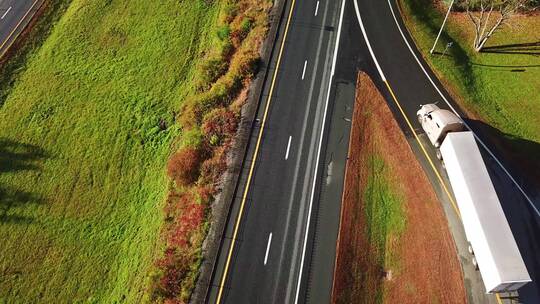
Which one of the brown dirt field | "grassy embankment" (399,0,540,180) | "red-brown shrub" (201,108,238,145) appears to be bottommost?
the brown dirt field

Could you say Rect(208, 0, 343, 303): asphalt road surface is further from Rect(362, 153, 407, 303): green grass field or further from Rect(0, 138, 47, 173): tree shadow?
Rect(0, 138, 47, 173): tree shadow

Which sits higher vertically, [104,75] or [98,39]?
[98,39]

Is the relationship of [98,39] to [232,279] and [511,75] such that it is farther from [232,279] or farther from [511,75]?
[511,75]

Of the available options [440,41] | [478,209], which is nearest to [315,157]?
[478,209]

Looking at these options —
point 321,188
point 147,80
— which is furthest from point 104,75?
point 321,188

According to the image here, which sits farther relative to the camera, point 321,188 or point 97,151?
point 97,151

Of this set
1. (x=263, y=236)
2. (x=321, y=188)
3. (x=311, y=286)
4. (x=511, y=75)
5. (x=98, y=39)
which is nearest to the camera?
(x=311, y=286)

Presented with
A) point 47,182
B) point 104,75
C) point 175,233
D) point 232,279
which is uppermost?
point 104,75

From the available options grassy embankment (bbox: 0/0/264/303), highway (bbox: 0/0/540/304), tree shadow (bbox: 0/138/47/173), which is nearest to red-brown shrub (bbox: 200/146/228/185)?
grassy embankment (bbox: 0/0/264/303)
